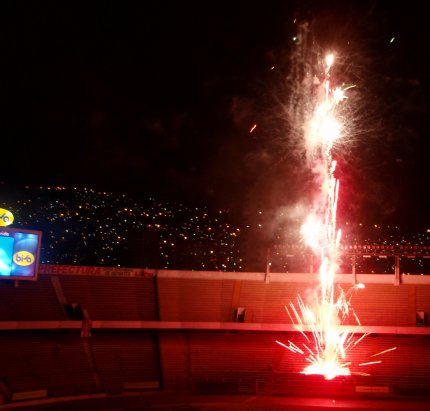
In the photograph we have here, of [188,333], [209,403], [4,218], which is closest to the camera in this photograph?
[209,403]

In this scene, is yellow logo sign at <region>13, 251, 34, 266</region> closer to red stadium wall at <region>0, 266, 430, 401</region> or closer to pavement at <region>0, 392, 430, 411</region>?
red stadium wall at <region>0, 266, 430, 401</region>

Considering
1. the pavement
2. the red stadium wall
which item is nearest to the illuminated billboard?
the red stadium wall

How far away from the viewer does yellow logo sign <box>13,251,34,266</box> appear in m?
14.9

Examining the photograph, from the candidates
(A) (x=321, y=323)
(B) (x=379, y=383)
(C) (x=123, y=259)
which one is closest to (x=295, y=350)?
(A) (x=321, y=323)

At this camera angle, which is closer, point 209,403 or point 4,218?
point 209,403

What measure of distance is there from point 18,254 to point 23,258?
21cm

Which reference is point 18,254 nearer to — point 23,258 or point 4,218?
point 23,258

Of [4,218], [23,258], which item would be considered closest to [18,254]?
[23,258]

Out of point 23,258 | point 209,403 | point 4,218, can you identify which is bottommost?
point 209,403

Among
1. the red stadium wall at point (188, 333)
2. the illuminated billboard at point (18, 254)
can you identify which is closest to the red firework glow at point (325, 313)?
the red stadium wall at point (188, 333)

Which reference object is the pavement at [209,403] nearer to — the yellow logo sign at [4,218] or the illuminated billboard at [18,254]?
the illuminated billboard at [18,254]

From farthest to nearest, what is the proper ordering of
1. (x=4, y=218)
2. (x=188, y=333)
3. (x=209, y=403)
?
1. (x=188, y=333)
2. (x=4, y=218)
3. (x=209, y=403)

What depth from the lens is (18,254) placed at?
49.0ft

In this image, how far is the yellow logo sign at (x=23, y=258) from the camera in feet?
48.8
